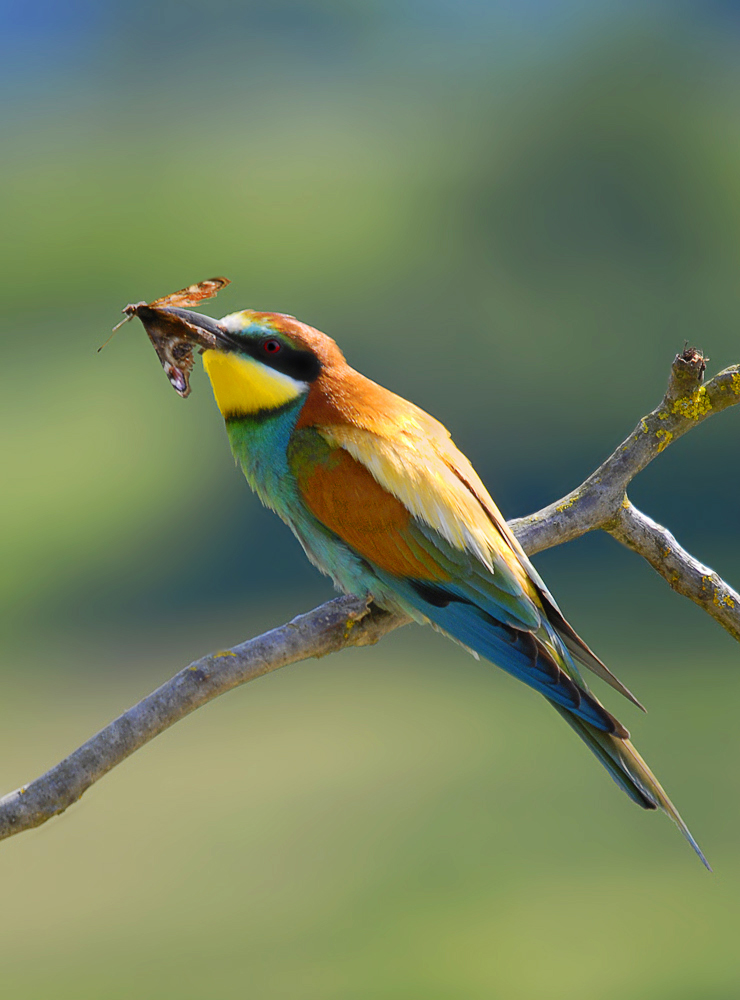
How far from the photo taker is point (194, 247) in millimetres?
18234

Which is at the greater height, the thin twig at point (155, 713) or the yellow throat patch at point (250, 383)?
the yellow throat patch at point (250, 383)

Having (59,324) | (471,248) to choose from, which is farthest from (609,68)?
(59,324)

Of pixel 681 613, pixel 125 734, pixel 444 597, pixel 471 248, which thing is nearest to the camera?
pixel 125 734

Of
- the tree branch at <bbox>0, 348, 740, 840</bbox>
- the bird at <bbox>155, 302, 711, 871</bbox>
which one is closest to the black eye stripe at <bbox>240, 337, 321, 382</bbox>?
the bird at <bbox>155, 302, 711, 871</bbox>

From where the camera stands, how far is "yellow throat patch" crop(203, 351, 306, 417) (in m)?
1.93

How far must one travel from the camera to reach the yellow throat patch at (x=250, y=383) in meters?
1.93

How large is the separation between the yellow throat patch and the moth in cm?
3

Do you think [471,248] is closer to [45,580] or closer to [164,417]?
[164,417]

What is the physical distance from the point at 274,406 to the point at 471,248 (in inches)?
675

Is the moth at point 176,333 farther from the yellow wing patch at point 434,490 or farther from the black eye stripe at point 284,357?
the yellow wing patch at point 434,490

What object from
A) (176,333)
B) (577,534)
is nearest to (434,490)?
(577,534)

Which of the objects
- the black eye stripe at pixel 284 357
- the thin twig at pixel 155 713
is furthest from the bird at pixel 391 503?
the thin twig at pixel 155 713

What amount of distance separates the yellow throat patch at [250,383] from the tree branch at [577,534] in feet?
1.00

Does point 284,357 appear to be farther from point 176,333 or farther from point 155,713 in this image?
point 155,713
